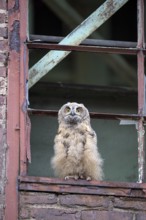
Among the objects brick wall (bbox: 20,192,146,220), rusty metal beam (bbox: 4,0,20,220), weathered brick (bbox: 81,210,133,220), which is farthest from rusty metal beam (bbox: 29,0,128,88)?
weathered brick (bbox: 81,210,133,220)

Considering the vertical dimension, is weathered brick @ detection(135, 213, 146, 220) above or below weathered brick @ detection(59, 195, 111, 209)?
below

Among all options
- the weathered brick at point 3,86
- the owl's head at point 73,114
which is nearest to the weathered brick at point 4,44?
the weathered brick at point 3,86

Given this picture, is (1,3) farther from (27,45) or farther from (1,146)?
(1,146)

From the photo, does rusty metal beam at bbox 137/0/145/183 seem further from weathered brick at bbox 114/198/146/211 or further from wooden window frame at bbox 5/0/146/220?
weathered brick at bbox 114/198/146/211

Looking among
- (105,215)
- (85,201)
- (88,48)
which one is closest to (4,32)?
(88,48)

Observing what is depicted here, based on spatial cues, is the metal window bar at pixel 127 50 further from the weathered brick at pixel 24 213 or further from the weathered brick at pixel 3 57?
the weathered brick at pixel 24 213

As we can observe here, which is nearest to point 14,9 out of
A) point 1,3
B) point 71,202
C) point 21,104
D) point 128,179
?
point 1,3

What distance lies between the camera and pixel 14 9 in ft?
21.9

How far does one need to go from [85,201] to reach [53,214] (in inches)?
8.7

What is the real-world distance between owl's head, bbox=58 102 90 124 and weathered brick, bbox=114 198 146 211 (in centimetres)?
69

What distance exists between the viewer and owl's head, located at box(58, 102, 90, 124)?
6773 mm

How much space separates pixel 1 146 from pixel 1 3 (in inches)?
39.0

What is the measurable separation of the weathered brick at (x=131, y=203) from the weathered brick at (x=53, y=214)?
0.26 m

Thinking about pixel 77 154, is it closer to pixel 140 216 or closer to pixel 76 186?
pixel 76 186
